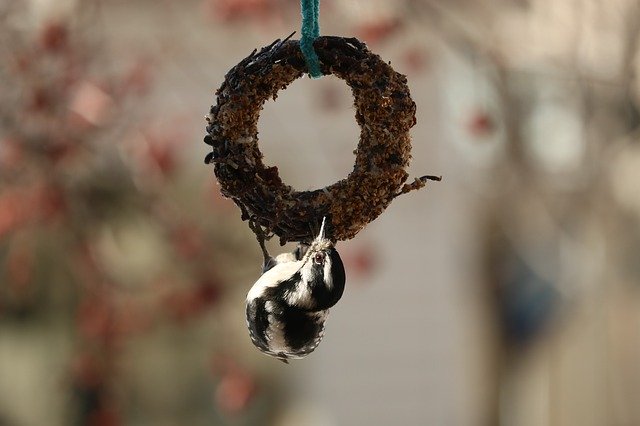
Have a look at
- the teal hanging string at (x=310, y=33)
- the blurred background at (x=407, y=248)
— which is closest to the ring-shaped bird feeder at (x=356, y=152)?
the teal hanging string at (x=310, y=33)

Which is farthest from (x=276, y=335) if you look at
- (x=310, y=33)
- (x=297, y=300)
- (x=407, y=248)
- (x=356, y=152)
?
(x=407, y=248)

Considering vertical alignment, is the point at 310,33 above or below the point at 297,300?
above

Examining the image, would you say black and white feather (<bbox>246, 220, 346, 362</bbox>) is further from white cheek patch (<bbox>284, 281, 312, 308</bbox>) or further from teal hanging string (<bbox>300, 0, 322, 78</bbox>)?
teal hanging string (<bbox>300, 0, 322, 78</bbox>)

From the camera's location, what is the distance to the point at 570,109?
14.9 ft

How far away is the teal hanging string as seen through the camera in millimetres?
1095

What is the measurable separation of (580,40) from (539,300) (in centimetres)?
186

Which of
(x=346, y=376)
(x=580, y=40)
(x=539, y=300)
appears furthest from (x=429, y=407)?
(x=580, y=40)

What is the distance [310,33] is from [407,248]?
4202mm

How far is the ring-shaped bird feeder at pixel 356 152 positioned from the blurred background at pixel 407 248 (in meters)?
2.11

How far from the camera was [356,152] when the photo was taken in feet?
3.76

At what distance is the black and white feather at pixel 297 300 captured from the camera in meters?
1.09

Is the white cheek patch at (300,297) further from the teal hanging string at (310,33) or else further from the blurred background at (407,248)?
the blurred background at (407,248)

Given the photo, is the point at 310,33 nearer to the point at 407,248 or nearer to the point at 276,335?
the point at 276,335

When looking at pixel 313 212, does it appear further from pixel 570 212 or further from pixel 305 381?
pixel 305 381
